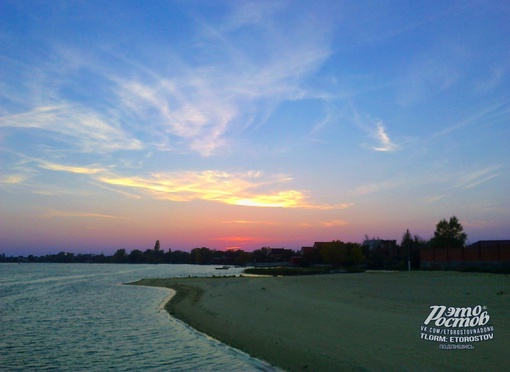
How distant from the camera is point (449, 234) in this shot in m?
102

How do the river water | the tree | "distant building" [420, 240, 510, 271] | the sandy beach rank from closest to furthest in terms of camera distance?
the sandy beach, the river water, "distant building" [420, 240, 510, 271], the tree

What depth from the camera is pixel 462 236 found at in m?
102

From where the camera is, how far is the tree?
329ft

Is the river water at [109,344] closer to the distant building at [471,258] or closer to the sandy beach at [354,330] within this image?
the sandy beach at [354,330]

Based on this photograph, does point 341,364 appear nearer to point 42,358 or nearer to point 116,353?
point 116,353

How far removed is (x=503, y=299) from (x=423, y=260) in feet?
176

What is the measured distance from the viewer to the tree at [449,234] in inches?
3944

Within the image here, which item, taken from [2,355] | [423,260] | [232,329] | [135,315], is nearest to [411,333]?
[232,329]

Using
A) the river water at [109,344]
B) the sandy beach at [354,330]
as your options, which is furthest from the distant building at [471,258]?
the river water at [109,344]

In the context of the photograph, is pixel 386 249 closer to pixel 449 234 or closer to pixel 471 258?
pixel 449 234

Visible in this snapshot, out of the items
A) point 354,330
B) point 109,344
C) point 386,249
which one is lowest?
point 109,344

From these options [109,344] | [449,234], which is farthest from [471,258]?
[109,344]

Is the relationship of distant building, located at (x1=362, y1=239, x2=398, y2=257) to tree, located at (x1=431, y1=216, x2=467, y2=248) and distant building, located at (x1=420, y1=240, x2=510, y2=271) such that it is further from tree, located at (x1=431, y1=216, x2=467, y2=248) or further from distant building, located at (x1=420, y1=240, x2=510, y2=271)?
distant building, located at (x1=420, y1=240, x2=510, y2=271)

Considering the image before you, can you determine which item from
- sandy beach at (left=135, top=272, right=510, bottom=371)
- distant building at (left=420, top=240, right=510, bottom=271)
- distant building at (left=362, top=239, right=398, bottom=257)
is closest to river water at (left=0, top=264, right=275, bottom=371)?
sandy beach at (left=135, top=272, right=510, bottom=371)
